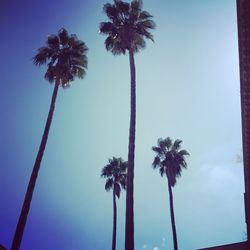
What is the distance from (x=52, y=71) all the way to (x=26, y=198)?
11.0m

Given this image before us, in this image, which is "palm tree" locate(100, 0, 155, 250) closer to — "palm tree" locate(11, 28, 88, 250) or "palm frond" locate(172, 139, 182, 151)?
"palm tree" locate(11, 28, 88, 250)

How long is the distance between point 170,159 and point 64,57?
17.4 metres

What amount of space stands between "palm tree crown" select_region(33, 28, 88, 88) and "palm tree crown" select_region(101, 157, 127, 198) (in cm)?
1643

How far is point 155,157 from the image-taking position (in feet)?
115

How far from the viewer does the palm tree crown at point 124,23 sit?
73.3ft

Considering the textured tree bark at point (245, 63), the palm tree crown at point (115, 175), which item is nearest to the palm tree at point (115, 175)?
the palm tree crown at point (115, 175)

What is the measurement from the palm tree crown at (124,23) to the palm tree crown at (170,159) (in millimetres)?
15281

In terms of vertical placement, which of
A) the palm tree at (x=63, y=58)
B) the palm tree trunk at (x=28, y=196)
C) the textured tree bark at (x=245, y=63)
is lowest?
the palm tree trunk at (x=28, y=196)

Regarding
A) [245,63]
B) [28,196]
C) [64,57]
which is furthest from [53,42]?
[245,63]

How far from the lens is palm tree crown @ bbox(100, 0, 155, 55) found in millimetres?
22328

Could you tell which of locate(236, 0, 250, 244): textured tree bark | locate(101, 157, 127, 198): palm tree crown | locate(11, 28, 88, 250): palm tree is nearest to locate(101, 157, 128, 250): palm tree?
locate(101, 157, 127, 198): palm tree crown

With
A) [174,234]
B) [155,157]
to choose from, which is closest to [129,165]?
[174,234]

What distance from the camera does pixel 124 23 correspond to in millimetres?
22422

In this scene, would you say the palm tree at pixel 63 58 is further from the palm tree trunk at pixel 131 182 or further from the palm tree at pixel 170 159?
the palm tree at pixel 170 159
